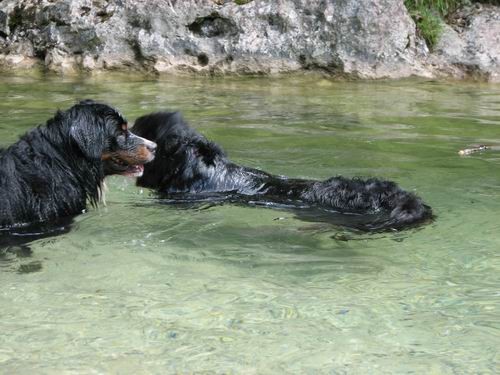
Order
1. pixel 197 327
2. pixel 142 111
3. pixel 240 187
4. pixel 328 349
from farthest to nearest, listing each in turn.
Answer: pixel 142 111
pixel 240 187
pixel 197 327
pixel 328 349

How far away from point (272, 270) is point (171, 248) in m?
0.74

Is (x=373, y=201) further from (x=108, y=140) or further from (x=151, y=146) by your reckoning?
(x=108, y=140)

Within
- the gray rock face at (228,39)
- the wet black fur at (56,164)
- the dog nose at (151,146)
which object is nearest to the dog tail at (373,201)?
the dog nose at (151,146)

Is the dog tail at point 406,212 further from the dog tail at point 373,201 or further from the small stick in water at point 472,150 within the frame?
the small stick in water at point 472,150

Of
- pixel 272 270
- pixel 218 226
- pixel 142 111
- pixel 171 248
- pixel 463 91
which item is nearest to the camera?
pixel 272 270

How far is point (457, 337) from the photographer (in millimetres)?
3396

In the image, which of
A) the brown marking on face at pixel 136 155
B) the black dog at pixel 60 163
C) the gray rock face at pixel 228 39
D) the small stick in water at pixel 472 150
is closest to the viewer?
the black dog at pixel 60 163

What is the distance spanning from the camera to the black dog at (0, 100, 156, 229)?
193 inches

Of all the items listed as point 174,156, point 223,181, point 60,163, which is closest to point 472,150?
point 223,181

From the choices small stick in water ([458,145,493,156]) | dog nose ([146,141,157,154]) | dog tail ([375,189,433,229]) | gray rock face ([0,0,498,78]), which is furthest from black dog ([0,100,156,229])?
gray rock face ([0,0,498,78])

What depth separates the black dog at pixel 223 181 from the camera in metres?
5.44

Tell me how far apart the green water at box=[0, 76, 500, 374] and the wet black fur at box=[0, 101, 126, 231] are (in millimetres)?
241

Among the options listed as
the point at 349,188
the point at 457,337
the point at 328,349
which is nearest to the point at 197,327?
the point at 328,349

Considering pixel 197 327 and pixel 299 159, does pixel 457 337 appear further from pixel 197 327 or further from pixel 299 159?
pixel 299 159
